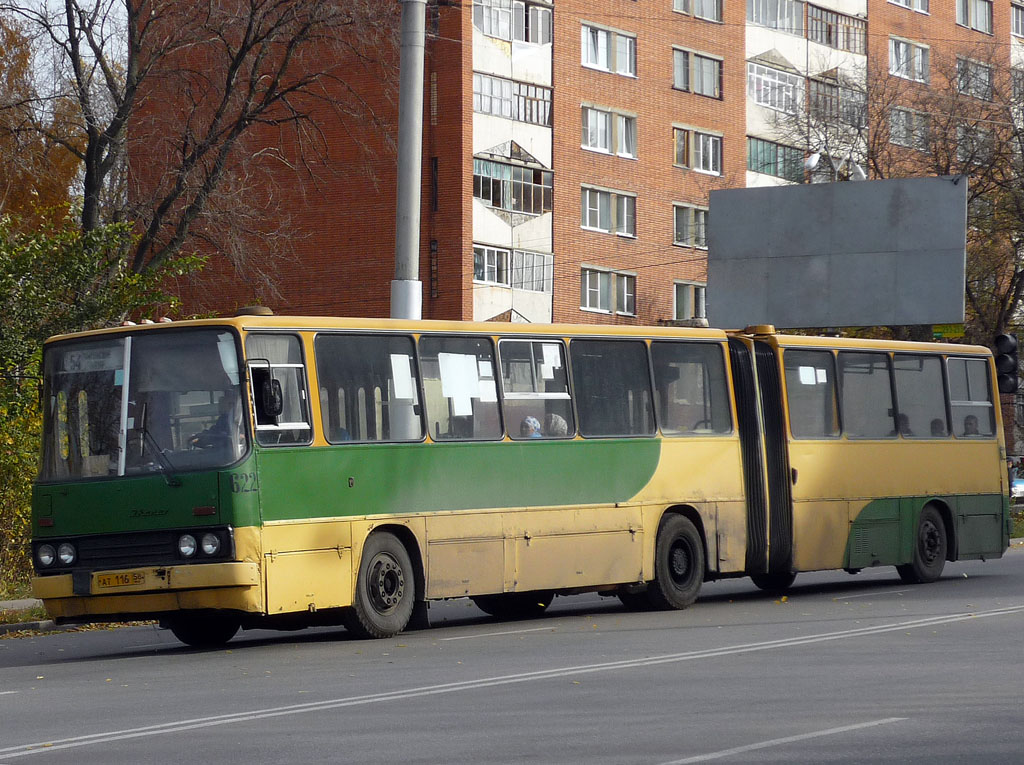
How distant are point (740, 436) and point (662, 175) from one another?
38298 millimetres

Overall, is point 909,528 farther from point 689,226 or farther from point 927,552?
point 689,226

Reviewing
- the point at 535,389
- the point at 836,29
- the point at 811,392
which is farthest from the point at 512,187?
the point at 535,389

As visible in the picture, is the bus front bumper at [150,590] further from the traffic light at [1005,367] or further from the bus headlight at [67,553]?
the traffic light at [1005,367]

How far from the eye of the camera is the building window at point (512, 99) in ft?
164

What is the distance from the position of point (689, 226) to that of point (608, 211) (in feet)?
14.6

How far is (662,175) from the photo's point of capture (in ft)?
186

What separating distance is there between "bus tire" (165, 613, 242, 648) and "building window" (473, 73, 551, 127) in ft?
115

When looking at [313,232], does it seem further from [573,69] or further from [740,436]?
[740,436]

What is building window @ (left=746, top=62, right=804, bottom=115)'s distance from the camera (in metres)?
60.0

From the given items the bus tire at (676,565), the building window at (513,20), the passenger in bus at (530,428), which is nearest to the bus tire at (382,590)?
the passenger in bus at (530,428)

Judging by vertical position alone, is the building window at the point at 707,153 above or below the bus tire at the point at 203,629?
above

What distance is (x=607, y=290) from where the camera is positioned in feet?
178

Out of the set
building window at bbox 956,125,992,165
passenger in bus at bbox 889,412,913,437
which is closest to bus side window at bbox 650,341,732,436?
passenger in bus at bbox 889,412,913,437

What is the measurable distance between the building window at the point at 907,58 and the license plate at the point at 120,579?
2062 inches
